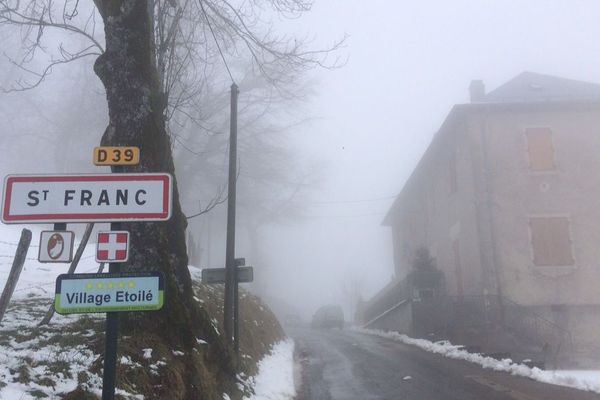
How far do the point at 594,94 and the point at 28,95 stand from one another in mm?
24604

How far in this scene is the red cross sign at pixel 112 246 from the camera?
12.3 feet

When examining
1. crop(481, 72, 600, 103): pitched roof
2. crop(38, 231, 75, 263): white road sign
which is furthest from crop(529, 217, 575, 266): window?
crop(38, 231, 75, 263): white road sign

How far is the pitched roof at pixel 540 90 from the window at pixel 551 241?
4360 mm

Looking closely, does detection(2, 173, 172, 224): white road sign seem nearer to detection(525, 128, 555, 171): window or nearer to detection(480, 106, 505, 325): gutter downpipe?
detection(480, 106, 505, 325): gutter downpipe

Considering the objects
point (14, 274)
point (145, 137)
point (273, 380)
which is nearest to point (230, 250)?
point (273, 380)

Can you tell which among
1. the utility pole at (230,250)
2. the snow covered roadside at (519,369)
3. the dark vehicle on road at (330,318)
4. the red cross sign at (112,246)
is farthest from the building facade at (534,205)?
the red cross sign at (112,246)

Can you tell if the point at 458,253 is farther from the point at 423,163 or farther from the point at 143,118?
the point at 143,118

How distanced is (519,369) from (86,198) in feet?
34.0

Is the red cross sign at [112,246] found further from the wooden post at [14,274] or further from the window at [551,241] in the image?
the window at [551,241]

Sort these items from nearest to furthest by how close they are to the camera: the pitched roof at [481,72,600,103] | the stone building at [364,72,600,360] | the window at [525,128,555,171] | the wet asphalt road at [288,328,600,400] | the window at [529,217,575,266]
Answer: the wet asphalt road at [288,328,600,400] → the stone building at [364,72,600,360] → the window at [529,217,575,266] → the window at [525,128,555,171] → the pitched roof at [481,72,600,103]

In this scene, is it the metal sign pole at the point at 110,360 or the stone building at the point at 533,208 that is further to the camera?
the stone building at the point at 533,208

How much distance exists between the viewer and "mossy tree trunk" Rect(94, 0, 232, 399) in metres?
6.51

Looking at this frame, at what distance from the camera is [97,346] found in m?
5.89

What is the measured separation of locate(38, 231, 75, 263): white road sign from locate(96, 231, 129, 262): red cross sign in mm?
184
